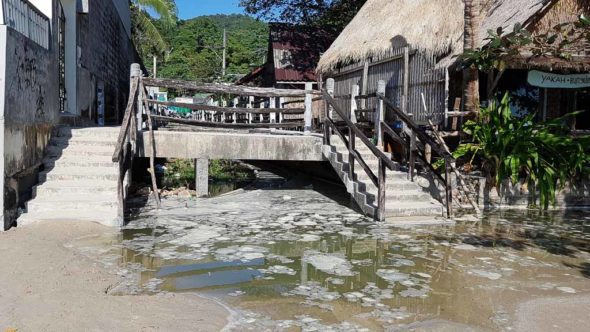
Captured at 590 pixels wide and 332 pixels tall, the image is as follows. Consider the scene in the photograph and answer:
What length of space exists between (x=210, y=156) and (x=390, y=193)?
359 centimetres

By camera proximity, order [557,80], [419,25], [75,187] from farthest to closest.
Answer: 1. [419,25]
2. [557,80]
3. [75,187]

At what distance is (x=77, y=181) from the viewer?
8.05 metres

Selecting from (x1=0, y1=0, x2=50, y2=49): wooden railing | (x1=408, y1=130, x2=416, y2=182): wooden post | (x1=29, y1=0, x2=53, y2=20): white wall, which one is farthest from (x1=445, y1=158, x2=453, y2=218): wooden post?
(x1=29, y1=0, x2=53, y2=20): white wall

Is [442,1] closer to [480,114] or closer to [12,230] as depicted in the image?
[480,114]

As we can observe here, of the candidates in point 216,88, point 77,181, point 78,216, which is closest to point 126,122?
point 77,181

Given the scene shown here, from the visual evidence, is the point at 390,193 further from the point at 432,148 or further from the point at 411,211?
the point at 432,148

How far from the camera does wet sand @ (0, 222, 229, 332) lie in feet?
13.1

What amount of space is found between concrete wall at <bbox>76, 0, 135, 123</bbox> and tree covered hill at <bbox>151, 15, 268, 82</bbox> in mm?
21361

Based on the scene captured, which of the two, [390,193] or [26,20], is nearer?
[26,20]

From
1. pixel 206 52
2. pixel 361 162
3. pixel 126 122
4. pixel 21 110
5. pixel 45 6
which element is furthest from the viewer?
pixel 206 52

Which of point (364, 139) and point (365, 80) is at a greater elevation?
point (365, 80)

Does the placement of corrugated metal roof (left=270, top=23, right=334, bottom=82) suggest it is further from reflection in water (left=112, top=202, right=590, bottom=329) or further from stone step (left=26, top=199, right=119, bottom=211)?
stone step (left=26, top=199, right=119, bottom=211)

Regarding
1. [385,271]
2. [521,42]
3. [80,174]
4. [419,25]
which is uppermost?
A: [419,25]

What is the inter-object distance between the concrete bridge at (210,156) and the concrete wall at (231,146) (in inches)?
0.8
